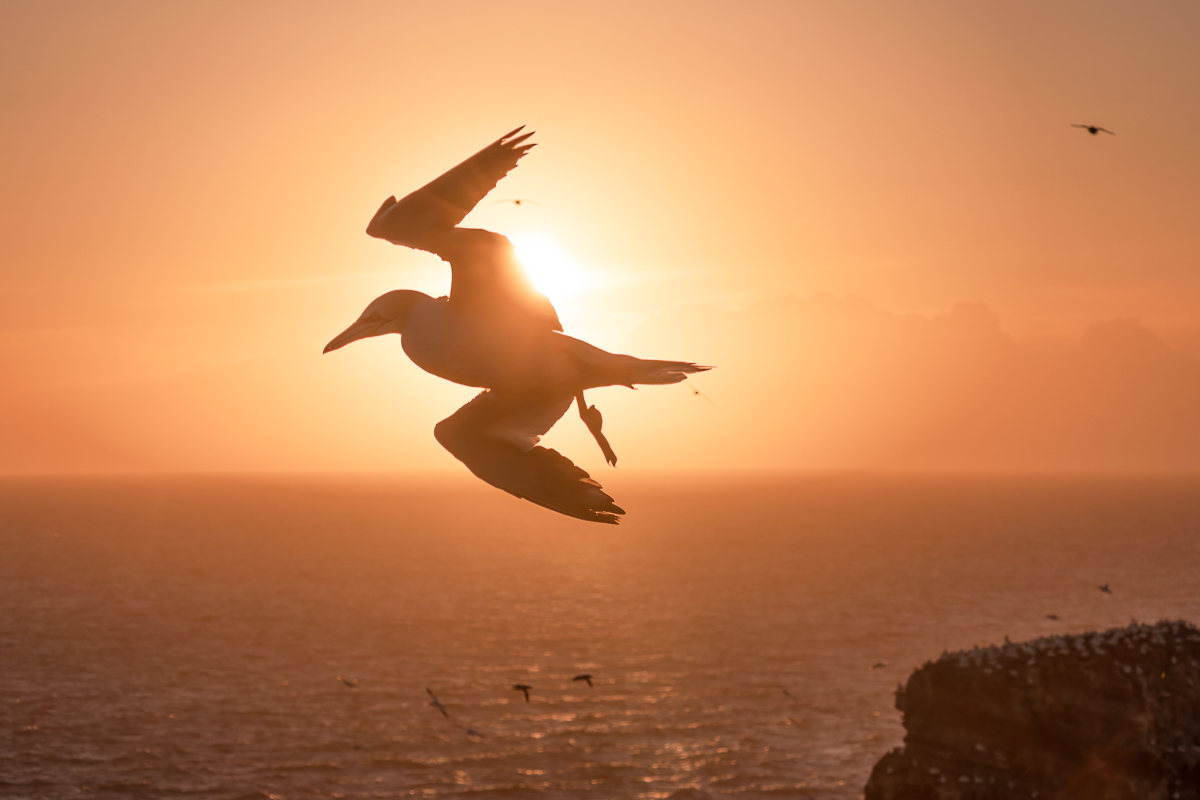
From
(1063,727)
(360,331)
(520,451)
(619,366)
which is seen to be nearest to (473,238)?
(360,331)

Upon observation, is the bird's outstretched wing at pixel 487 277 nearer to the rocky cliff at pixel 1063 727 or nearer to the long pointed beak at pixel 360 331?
the long pointed beak at pixel 360 331

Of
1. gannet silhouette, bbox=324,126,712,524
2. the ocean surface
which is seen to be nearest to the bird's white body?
gannet silhouette, bbox=324,126,712,524

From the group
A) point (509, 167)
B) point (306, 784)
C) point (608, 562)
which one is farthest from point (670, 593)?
point (509, 167)

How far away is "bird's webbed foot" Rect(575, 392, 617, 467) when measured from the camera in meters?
7.41

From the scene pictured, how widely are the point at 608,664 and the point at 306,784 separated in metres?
37.7

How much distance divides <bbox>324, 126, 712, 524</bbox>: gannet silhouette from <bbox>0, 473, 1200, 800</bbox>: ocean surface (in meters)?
57.6

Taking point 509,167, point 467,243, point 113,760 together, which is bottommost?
point 113,760

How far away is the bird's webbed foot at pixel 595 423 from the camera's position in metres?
7.41

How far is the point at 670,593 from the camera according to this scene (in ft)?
457

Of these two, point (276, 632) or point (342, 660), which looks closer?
point (342, 660)

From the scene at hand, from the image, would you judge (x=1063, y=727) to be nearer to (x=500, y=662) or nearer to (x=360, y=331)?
(x=360, y=331)

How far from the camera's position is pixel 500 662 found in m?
95.9

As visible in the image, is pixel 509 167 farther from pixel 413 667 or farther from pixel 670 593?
pixel 670 593

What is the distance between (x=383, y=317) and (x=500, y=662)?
92.9 metres
